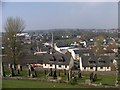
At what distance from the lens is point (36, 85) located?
15805 millimetres

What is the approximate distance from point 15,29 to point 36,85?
311 inches

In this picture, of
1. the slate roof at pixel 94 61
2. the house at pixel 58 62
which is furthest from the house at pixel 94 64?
the house at pixel 58 62

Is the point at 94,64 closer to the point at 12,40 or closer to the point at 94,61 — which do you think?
the point at 94,61

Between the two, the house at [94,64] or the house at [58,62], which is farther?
the house at [58,62]

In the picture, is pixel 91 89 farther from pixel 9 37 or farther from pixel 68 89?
pixel 9 37

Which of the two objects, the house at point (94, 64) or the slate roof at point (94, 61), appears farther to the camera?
the slate roof at point (94, 61)

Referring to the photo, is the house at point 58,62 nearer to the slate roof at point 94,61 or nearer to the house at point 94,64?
the house at point 94,64

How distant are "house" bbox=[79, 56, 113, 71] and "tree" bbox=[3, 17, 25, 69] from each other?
22.6 feet

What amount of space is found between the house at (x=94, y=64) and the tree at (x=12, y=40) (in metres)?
6.89

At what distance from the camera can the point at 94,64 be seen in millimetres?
26422

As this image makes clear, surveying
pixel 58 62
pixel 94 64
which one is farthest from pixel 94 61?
pixel 58 62

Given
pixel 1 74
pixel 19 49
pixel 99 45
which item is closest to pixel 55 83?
pixel 1 74

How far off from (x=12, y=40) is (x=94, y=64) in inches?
354

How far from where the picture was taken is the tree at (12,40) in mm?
21641
